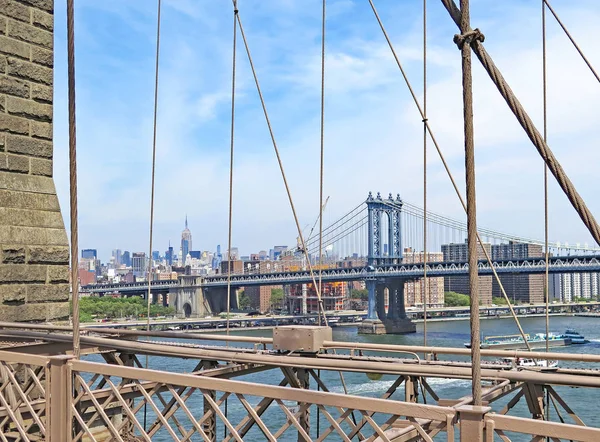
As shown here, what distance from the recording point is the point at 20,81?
7.05 m

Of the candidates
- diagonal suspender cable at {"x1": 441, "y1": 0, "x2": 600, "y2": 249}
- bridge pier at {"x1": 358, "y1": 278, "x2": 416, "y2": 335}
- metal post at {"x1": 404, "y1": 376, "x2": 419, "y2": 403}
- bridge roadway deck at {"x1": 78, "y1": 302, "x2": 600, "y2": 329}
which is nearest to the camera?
diagonal suspender cable at {"x1": 441, "y1": 0, "x2": 600, "y2": 249}

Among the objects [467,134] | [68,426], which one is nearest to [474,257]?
[467,134]

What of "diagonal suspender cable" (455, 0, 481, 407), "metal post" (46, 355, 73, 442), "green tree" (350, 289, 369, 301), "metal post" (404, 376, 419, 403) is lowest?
"green tree" (350, 289, 369, 301)

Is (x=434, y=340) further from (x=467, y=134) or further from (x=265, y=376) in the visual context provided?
(x=467, y=134)

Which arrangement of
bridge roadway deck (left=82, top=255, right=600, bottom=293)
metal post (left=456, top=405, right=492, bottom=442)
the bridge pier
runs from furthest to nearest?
the bridge pier → bridge roadway deck (left=82, top=255, right=600, bottom=293) → metal post (left=456, top=405, right=492, bottom=442)

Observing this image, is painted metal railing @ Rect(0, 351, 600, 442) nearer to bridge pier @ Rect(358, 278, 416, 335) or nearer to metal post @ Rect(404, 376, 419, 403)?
metal post @ Rect(404, 376, 419, 403)

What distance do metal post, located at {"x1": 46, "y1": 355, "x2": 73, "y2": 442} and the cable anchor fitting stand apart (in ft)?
8.33

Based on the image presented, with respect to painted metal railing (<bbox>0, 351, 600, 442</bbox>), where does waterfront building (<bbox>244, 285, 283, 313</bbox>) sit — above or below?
below

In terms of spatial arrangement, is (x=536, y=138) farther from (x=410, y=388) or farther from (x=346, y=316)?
(x=346, y=316)

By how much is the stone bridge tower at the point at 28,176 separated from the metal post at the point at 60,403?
3283 millimetres

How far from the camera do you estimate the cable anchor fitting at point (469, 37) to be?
3051 millimetres

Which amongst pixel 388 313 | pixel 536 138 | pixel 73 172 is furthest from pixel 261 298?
pixel 536 138

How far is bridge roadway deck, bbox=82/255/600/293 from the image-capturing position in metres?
50.1

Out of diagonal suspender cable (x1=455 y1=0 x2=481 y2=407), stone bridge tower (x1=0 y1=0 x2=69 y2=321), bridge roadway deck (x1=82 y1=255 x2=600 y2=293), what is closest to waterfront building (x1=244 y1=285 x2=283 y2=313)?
bridge roadway deck (x1=82 y1=255 x2=600 y2=293)
